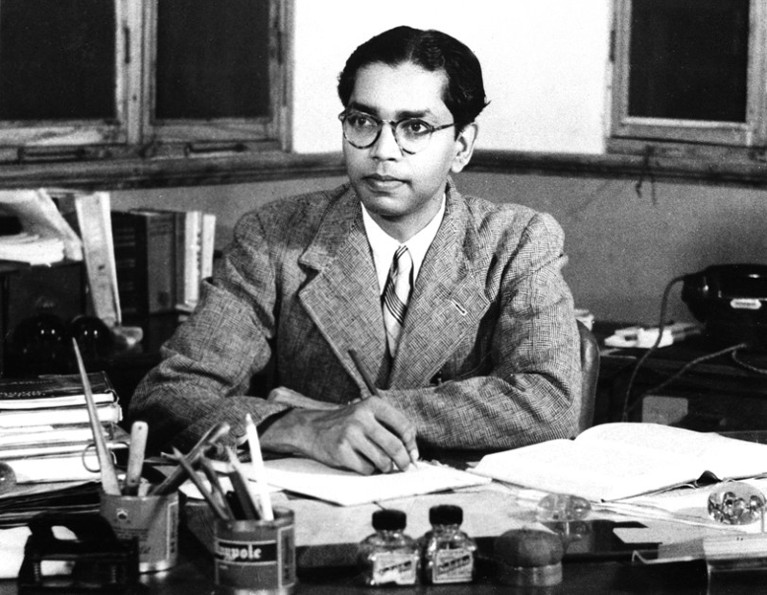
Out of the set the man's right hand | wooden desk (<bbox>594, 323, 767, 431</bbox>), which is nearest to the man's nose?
the man's right hand

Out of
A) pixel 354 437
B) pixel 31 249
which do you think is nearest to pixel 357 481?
pixel 354 437

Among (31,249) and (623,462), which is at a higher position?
(31,249)

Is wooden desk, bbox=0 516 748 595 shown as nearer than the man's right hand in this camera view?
Yes

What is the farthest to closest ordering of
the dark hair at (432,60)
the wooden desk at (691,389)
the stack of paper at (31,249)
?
the wooden desk at (691,389), the stack of paper at (31,249), the dark hair at (432,60)

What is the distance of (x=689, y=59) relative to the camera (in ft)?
13.1

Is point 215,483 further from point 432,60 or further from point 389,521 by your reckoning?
point 432,60

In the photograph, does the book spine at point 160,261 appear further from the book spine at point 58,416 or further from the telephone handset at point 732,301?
the book spine at point 58,416

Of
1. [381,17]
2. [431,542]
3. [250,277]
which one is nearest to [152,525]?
[431,542]

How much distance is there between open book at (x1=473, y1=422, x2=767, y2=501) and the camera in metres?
1.86

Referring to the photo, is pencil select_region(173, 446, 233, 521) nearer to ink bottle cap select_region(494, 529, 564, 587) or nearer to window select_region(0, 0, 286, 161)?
ink bottle cap select_region(494, 529, 564, 587)

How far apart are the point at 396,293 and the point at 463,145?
0.30m

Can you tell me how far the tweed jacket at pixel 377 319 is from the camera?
226 centimetres

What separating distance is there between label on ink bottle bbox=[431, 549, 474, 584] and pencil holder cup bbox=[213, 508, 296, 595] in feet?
0.54

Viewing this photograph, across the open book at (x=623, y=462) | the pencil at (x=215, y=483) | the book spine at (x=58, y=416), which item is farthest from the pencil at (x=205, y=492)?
the open book at (x=623, y=462)
